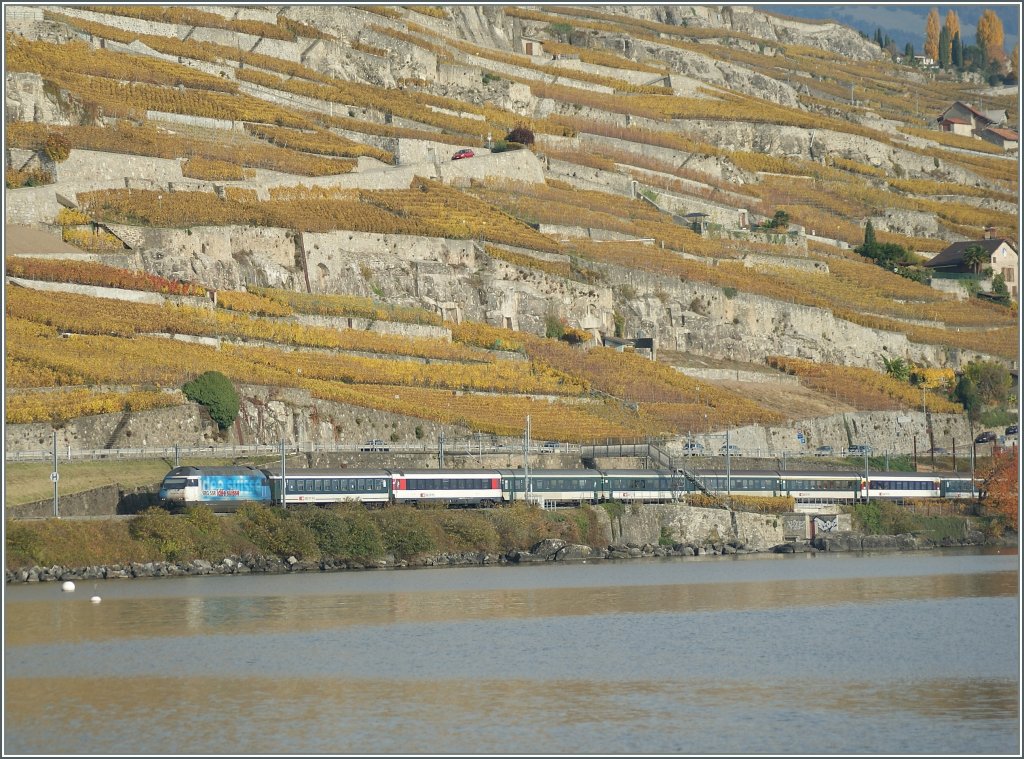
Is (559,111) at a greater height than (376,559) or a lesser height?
greater

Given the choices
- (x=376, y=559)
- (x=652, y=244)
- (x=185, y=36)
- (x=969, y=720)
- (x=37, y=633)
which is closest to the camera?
(x=969, y=720)

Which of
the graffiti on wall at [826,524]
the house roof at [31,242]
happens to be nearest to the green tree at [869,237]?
the graffiti on wall at [826,524]

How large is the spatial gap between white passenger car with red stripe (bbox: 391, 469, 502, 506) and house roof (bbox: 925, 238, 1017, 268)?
61213 mm

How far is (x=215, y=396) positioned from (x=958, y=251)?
68.3 meters

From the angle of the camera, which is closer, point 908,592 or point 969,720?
point 969,720

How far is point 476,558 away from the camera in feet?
199

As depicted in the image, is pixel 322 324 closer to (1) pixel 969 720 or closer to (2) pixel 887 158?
(1) pixel 969 720

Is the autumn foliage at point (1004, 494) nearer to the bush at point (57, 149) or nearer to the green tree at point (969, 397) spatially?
the green tree at point (969, 397)

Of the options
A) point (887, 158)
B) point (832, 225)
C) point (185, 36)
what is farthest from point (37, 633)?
point (887, 158)

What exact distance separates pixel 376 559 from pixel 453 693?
25.0m

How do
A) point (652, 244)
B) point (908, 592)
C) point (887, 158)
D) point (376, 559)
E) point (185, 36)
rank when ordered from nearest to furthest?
point (908, 592)
point (376, 559)
point (652, 244)
point (185, 36)
point (887, 158)

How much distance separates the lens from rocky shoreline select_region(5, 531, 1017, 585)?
52625 mm

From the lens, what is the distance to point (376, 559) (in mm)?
58719

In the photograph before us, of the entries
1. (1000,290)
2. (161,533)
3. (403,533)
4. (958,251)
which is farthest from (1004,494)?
(958,251)
